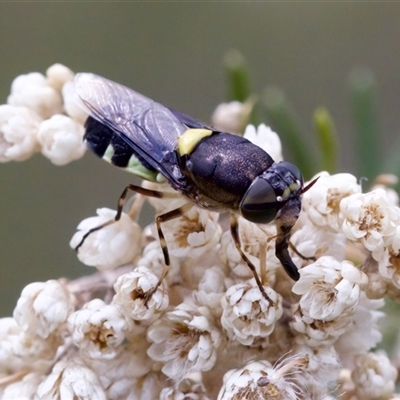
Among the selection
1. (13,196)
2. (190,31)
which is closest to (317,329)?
(13,196)

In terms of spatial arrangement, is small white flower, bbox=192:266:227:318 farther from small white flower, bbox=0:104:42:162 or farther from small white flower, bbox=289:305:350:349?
small white flower, bbox=0:104:42:162

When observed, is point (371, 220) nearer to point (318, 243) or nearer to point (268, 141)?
point (318, 243)

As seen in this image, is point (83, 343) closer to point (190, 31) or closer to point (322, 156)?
point (322, 156)

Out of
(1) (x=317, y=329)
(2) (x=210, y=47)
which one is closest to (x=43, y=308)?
(1) (x=317, y=329)

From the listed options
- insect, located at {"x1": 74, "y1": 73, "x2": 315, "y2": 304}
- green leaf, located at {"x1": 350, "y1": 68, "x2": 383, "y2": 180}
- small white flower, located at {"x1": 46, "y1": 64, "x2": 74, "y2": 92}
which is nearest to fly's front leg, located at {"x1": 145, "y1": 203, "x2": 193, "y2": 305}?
insect, located at {"x1": 74, "y1": 73, "x2": 315, "y2": 304}

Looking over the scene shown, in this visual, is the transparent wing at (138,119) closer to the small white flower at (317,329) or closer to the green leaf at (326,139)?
the green leaf at (326,139)

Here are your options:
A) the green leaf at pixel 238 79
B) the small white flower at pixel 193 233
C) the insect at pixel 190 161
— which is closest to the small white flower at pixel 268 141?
the insect at pixel 190 161
